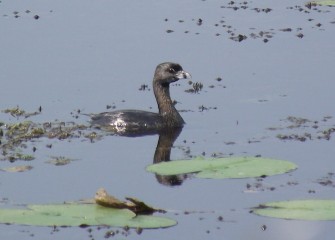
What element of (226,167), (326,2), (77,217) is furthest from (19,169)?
(326,2)

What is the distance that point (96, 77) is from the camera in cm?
1823

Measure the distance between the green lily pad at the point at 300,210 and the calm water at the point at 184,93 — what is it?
84 millimetres

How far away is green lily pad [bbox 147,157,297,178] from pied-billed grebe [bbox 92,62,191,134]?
219 cm

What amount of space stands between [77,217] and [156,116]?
456 cm

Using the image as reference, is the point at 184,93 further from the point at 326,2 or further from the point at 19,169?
the point at 326,2

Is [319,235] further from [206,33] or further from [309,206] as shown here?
[206,33]

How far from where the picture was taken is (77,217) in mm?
12219

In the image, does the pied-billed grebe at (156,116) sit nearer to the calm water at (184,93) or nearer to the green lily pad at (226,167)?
the calm water at (184,93)

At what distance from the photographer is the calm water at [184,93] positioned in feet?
43.2

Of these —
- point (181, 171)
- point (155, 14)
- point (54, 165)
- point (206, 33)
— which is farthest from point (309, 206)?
point (155, 14)

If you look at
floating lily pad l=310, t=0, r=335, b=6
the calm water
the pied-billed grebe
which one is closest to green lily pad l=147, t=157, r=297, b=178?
the calm water

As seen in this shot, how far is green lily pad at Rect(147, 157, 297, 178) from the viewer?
13.7 metres

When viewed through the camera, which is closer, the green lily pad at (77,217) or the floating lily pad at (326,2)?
the green lily pad at (77,217)

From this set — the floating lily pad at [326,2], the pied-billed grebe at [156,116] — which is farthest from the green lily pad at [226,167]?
the floating lily pad at [326,2]
